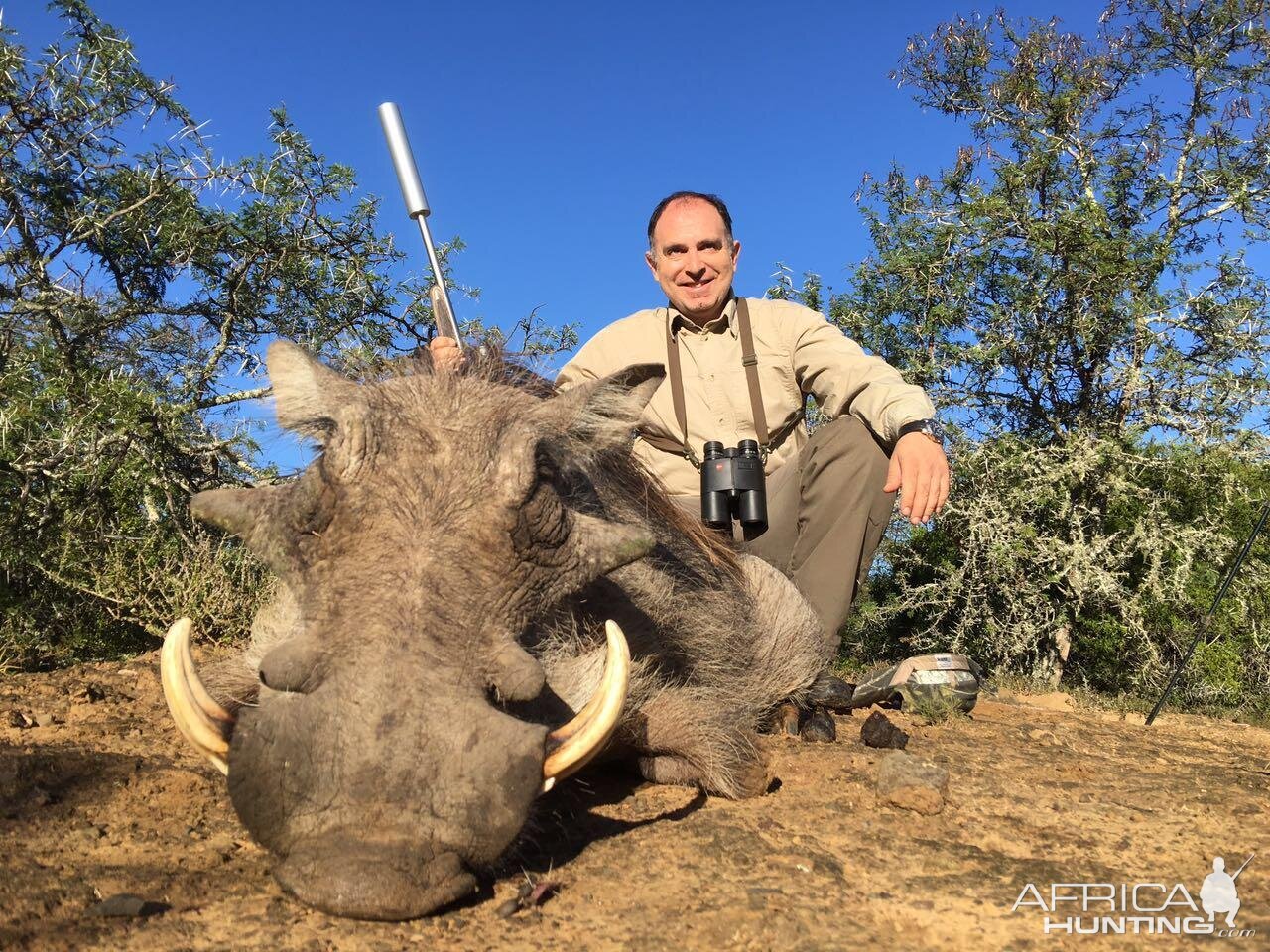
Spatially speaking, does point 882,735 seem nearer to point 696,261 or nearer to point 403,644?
point 403,644

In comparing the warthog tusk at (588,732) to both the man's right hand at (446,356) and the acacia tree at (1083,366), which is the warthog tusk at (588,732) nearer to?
the man's right hand at (446,356)

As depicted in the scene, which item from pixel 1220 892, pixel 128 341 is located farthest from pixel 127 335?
pixel 1220 892

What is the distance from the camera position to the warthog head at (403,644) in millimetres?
1483

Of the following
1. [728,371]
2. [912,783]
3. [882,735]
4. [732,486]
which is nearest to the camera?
[912,783]

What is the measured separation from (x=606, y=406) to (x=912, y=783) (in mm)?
1265

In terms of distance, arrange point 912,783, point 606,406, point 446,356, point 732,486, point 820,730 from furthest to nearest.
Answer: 1. point 732,486
2. point 820,730
3. point 446,356
4. point 606,406
5. point 912,783

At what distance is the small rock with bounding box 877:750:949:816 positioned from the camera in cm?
227

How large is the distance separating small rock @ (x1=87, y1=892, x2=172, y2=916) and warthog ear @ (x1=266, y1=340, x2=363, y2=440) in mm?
1162

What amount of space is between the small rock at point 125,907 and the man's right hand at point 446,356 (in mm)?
1460

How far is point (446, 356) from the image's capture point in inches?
112

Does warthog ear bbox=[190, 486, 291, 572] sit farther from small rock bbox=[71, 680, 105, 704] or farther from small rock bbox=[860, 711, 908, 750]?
small rock bbox=[860, 711, 908, 750]

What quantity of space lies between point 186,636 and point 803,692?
7.56 ft

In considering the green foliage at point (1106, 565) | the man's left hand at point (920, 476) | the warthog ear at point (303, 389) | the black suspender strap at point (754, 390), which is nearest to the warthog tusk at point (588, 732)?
the warthog ear at point (303, 389)

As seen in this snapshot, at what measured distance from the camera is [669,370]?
421cm
